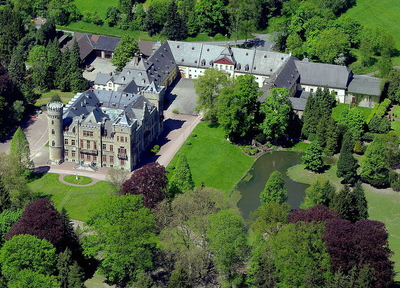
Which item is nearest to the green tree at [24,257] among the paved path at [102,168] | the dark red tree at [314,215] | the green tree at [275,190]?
the paved path at [102,168]

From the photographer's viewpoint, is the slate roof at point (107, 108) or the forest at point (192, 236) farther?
the slate roof at point (107, 108)

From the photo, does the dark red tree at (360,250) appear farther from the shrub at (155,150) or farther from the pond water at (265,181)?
the shrub at (155,150)

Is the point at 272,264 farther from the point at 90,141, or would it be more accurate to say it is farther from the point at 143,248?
the point at 90,141

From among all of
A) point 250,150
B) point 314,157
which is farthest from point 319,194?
point 250,150

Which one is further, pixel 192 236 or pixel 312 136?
pixel 312 136

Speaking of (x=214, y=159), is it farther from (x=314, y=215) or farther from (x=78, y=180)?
(x=314, y=215)

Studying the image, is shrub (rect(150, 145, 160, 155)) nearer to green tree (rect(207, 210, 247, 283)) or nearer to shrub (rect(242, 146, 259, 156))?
shrub (rect(242, 146, 259, 156))

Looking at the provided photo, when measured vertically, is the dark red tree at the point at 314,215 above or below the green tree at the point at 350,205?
above
